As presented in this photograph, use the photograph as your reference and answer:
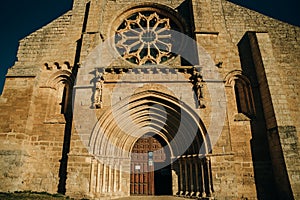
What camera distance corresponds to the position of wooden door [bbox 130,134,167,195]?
9.08 meters

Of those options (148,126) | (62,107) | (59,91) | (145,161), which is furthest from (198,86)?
(59,91)

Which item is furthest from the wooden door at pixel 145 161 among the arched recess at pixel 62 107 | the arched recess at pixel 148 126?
the arched recess at pixel 62 107

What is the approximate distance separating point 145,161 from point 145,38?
561 cm

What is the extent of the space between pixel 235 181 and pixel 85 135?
16.6ft

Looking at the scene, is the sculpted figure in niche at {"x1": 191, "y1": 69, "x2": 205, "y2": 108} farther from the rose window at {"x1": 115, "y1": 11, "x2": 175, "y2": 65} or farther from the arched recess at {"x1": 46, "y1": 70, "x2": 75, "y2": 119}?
the arched recess at {"x1": 46, "y1": 70, "x2": 75, "y2": 119}

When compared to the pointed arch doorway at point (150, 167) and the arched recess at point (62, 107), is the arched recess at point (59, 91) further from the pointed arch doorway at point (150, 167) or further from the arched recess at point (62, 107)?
the pointed arch doorway at point (150, 167)

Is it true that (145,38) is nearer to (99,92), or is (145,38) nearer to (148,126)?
(99,92)

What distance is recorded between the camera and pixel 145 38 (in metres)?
10.0

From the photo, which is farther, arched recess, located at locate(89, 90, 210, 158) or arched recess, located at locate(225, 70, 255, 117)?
arched recess, located at locate(225, 70, 255, 117)

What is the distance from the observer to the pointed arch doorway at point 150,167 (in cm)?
907

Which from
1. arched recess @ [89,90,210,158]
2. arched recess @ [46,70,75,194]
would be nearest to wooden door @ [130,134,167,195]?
arched recess @ [89,90,210,158]

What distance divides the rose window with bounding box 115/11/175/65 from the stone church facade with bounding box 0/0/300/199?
0.06 m

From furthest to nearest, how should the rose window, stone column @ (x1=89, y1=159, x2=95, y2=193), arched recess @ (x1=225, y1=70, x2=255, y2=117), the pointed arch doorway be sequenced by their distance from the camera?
1. the rose window
2. the pointed arch doorway
3. arched recess @ (x1=225, y1=70, x2=255, y2=117)
4. stone column @ (x1=89, y1=159, x2=95, y2=193)

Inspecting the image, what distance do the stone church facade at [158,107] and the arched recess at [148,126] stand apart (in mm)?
43
